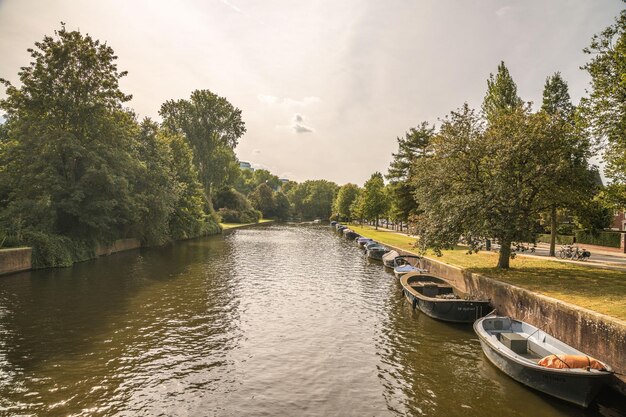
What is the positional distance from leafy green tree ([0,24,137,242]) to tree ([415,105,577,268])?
2925 centimetres

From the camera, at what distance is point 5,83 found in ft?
109

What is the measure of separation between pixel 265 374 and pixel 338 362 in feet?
9.54

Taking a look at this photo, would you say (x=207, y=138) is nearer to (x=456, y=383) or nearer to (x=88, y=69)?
(x=88, y=69)

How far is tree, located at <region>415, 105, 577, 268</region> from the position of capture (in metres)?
21.3

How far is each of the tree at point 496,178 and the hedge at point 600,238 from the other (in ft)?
83.8

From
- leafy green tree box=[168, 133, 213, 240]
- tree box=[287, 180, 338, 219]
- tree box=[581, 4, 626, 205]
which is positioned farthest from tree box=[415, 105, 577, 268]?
tree box=[287, 180, 338, 219]

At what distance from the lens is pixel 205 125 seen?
7888 cm

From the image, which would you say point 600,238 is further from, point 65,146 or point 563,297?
point 65,146

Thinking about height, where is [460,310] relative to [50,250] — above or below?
below

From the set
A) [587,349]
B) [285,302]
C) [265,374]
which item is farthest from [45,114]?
[587,349]

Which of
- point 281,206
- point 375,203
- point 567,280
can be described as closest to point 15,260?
point 567,280

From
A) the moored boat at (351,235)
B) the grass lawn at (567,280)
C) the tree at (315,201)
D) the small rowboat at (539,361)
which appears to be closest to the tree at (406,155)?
the moored boat at (351,235)

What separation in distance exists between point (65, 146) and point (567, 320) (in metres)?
38.0

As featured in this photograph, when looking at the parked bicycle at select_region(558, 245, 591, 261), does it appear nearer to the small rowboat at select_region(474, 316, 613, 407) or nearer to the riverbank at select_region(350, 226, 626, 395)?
the riverbank at select_region(350, 226, 626, 395)
